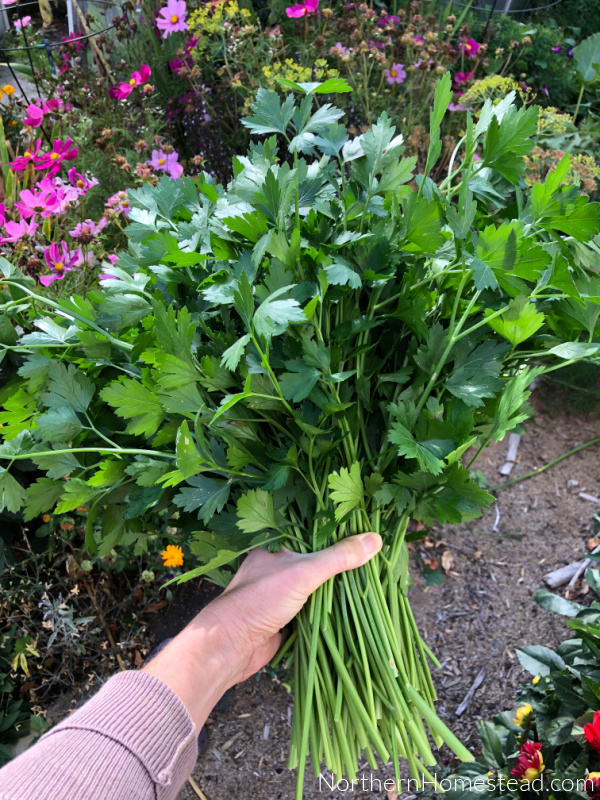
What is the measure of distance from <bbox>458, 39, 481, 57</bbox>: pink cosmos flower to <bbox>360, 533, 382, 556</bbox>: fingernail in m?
2.18

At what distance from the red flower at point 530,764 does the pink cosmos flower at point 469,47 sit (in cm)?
240

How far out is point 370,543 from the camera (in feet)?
3.23

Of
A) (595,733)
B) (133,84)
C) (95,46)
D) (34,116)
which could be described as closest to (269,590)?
(595,733)

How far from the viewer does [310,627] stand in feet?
3.52

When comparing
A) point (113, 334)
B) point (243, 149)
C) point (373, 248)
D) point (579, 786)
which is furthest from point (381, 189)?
point (243, 149)

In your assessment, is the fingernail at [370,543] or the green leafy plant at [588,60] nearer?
the fingernail at [370,543]

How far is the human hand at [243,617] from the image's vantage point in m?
0.98

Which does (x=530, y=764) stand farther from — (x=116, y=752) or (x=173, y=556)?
(x=173, y=556)

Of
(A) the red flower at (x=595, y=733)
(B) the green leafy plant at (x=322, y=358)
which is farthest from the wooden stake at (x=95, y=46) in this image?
(A) the red flower at (x=595, y=733)

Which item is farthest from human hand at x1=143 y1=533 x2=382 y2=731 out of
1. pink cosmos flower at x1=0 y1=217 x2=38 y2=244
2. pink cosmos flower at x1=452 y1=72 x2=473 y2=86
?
pink cosmos flower at x1=452 y1=72 x2=473 y2=86

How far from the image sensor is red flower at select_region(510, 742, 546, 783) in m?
1.06

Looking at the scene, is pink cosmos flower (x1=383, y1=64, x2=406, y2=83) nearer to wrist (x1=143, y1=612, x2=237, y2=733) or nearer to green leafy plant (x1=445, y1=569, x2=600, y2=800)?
green leafy plant (x1=445, y1=569, x2=600, y2=800)

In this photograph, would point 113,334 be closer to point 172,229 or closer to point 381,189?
point 172,229

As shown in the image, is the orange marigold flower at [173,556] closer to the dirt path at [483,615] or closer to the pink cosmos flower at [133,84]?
the dirt path at [483,615]
